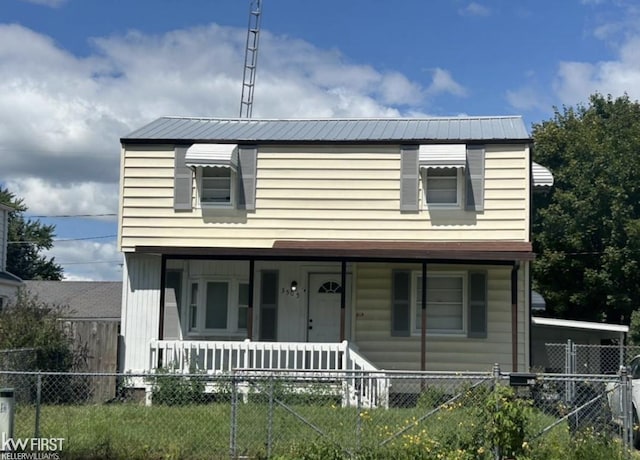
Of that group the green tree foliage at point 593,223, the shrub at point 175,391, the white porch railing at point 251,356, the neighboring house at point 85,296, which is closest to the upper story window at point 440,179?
the white porch railing at point 251,356

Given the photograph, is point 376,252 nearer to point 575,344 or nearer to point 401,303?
point 401,303

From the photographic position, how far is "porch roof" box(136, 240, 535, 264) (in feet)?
50.4

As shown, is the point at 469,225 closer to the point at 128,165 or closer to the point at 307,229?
the point at 307,229

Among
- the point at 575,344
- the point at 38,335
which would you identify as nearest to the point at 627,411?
the point at 38,335

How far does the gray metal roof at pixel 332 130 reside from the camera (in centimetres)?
1730

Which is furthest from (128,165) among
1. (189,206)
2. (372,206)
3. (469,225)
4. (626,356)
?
(626,356)

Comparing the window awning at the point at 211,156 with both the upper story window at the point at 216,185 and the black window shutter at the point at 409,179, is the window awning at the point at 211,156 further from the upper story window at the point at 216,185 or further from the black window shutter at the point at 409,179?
the black window shutter at the point at 409,179

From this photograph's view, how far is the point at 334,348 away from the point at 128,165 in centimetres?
631

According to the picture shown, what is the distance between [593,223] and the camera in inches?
1107

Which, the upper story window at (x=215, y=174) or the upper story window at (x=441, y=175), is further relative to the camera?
the upper story window at (x=215, y=174)

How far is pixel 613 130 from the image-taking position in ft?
97.1

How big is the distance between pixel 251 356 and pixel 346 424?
5.64 meters

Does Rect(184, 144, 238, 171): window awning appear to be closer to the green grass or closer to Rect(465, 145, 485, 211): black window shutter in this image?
Rect(465, 145, 485, 211): black window shutter

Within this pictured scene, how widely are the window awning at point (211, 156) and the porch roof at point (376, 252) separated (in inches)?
78.3
